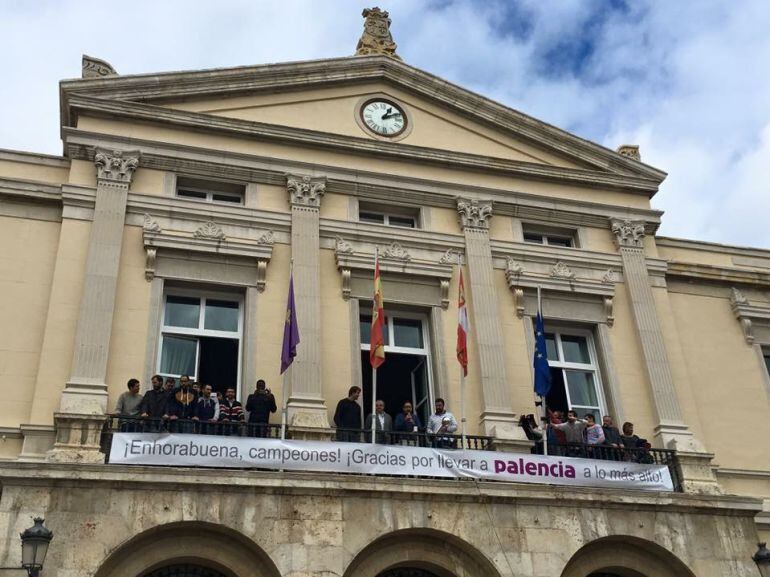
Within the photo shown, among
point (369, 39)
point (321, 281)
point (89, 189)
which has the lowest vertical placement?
point (321, 281)

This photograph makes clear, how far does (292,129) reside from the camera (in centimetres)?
1941

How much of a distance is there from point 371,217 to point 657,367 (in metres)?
7.19

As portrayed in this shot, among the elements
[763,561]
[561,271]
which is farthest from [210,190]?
[763,561]

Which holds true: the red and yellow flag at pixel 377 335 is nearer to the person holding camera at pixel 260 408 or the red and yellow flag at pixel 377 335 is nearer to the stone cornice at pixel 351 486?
the person holding camera at pixel 260 408

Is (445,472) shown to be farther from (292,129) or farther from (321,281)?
(292,129)

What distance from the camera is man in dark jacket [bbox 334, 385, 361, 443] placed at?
1590cm

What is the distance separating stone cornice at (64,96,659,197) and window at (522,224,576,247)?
4.04 ft

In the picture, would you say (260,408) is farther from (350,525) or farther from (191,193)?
(191,193)

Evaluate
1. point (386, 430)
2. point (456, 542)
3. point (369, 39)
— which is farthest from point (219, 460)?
point (369, 39)

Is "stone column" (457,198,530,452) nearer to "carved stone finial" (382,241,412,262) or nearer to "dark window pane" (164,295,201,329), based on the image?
"carved stone finial" (382,241,412,262)

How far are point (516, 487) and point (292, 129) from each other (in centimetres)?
924

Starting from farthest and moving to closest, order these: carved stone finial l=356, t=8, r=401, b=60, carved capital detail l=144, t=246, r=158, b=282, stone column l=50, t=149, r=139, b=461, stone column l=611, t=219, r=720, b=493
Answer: carved stone finial l=356, t=8, r=401, b=60 → stone column l=611, t=219, r=720, b=493 → carved capital detail l=144, t=246, r=158, b=282 → stone column l=50, t=149, r=139, b=461

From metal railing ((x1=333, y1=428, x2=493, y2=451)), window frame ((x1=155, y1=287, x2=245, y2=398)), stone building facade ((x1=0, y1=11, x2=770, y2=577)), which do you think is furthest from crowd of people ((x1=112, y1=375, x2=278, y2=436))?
metal railing ((x1=333, y1=428, x2=493, y2=451))

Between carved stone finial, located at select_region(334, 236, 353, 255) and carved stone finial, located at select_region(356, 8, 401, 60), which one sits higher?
carved stone finial, located at select_region(356, 8, 401, 60)
